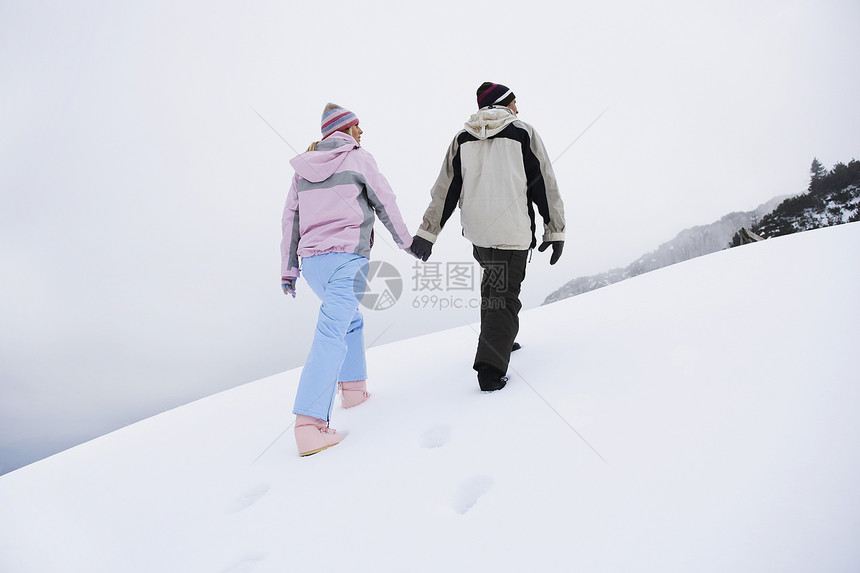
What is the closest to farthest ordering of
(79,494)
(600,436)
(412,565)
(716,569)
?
(716,569) → (412,565) → (600,436) → (79,494)

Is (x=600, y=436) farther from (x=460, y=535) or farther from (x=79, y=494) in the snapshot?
(x=79, y=494)

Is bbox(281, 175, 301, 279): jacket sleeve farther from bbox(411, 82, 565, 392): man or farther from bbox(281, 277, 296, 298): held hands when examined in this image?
bbox(411, 82, 565, 392): man

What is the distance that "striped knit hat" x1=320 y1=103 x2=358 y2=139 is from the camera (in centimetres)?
231

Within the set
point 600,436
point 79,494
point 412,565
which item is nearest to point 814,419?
point 600,436

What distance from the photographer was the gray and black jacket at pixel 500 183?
2303mm

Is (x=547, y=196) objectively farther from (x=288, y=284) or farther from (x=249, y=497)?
(x=249, y=497)

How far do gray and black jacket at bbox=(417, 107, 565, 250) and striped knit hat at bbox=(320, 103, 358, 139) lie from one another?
622 millimetres

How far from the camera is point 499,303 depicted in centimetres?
224

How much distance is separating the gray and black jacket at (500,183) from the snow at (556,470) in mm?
770

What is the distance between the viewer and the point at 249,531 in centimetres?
139

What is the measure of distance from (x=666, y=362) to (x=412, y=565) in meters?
1.38

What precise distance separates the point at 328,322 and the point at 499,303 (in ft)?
3.06

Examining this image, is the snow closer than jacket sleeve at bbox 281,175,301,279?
Yes

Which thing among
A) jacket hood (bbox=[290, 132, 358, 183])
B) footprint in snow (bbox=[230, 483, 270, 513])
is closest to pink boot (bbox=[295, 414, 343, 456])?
footprint in snow (bbox=[230, 483, 270, 513])
